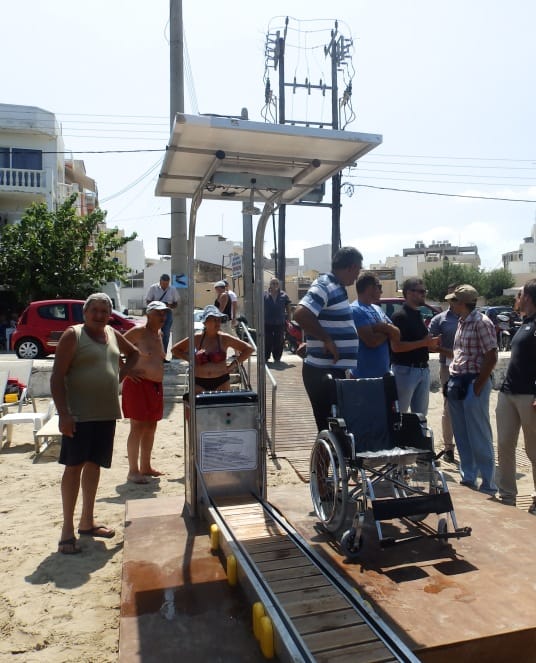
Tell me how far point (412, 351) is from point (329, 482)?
2168 millimetres

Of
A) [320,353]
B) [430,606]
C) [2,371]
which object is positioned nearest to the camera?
[430,606]

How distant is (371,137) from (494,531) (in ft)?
8.36

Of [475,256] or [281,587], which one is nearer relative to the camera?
[281,587]

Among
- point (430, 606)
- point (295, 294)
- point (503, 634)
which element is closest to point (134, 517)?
point (430, 606)

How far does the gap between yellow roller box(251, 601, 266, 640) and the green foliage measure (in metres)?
47.2

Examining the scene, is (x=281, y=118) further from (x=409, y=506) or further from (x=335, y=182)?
(x=409, y=506)

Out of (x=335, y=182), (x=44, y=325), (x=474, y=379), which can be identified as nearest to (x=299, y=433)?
(x=474, y=379)

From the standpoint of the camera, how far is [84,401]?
4031 mm

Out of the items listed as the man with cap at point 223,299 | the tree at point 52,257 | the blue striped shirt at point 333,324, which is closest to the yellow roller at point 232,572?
the blue striped shirt at point 333,324

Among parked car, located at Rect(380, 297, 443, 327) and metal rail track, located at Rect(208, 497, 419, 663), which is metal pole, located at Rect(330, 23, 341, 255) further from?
metal rail track, located at Rect(208, 497, 419, 663)

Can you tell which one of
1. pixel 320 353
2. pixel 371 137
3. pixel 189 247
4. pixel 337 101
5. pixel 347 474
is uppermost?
pixel 337 101

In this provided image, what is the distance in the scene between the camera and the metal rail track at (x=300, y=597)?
2.46 metres

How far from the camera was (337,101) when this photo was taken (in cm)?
1956

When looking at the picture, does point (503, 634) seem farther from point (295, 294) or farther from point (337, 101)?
point (295, 294)
